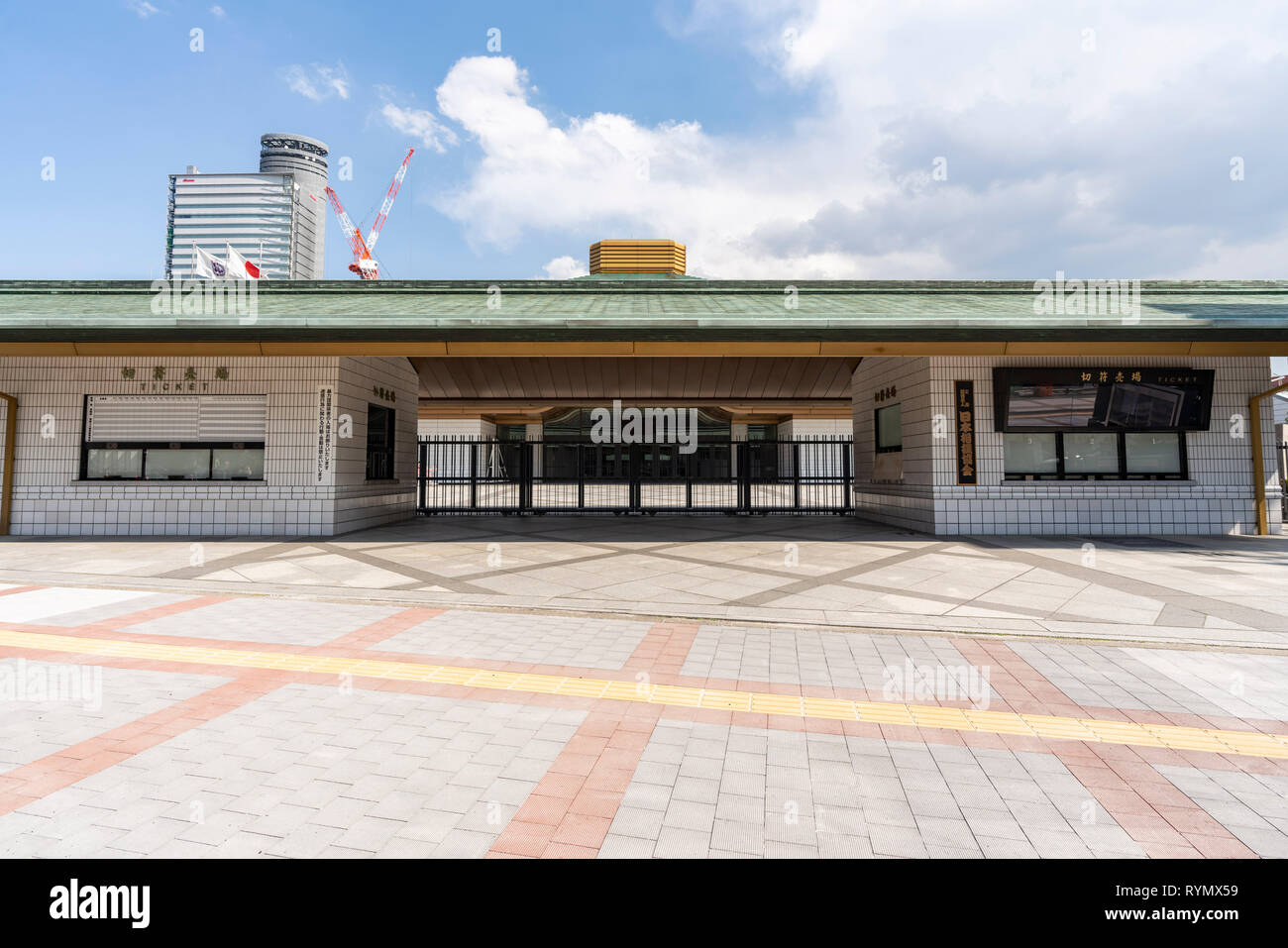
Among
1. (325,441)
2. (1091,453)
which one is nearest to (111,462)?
(325,441)

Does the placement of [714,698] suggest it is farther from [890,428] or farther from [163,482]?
[163,482]

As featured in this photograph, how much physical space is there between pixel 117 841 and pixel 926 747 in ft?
12.6

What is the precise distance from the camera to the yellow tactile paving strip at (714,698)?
3494 mm

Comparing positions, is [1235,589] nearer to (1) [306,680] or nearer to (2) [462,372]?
(1) [306,680]

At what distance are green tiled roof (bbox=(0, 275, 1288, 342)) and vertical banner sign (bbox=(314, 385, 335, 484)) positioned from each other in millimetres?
1962

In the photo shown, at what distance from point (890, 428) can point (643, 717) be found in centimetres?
1288

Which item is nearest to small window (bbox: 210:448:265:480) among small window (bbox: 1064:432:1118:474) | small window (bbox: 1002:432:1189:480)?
small window (bbox: 1002:432:1189:480)

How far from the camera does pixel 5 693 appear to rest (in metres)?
3.96

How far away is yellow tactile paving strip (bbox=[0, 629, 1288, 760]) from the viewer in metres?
3.49

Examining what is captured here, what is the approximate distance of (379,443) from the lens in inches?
574

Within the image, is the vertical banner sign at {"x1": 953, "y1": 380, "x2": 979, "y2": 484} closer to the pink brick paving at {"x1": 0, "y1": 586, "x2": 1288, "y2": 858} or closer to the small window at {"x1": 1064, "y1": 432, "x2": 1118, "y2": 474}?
the small window at {"x1": 1064, "y1": 432, "x2": 1118, "y2": 474}

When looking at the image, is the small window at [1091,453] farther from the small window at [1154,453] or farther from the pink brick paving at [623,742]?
the pink brick paving at [623,742]
